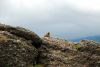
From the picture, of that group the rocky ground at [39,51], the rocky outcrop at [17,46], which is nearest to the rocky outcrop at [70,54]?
the rocky ground at [39,51]

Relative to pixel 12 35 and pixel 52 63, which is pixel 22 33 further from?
pixel 52 63

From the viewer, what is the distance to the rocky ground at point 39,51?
35.6 meters

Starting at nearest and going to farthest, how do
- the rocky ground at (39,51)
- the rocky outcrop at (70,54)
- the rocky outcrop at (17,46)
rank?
the rocky outcrop at (17,46) < the rocky ground at (39,51) < the rocky outcrop at (70,54)

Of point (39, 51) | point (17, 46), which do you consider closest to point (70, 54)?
point (39, 51)

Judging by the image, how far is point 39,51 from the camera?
40219 millimetres

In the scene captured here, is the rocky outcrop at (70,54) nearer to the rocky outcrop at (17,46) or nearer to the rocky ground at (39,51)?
the rocky ground at (39,51)

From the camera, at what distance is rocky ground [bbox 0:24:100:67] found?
35.6 m

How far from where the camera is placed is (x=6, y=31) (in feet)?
128

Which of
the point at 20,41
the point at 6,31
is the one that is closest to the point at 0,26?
the point at 6,31

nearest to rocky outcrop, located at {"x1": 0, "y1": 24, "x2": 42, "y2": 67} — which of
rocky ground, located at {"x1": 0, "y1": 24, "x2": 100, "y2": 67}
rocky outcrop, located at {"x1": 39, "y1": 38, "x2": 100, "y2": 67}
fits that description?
rocky ground, located at {"x1": 0, "y1": 24, "x2": 100, "y2": 67}

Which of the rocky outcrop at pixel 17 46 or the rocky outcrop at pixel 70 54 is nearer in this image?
the rocky outcrop at pixel 17 46

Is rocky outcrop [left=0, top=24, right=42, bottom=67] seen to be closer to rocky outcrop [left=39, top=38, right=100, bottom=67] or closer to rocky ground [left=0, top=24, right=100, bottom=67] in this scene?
rocky ground [left=0, top=24, right=100, bottom=67]

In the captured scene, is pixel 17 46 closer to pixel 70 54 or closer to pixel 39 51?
pixel 39 51

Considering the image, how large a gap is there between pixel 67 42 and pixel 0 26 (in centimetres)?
1050
